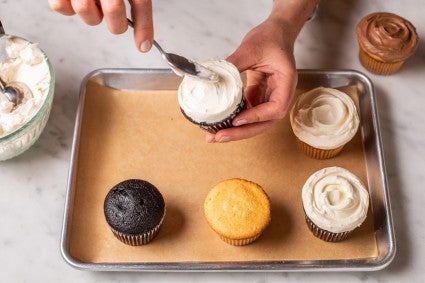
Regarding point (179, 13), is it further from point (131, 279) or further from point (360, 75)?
point (131, 279)

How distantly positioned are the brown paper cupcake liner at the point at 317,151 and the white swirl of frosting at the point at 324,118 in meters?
0.04

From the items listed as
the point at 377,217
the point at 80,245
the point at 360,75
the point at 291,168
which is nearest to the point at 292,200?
the point at 291,168

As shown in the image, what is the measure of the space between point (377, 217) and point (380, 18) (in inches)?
23.3

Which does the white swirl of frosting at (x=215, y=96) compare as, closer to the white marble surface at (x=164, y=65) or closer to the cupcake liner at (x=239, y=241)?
the cupcake liner at (x=239, y=241)

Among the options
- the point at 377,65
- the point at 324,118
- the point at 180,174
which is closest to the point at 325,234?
the point at 324,118

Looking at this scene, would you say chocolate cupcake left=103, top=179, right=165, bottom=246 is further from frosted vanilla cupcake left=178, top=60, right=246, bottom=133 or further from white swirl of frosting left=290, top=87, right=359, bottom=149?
white swirl of frosting left=290, top=87, right=359, bottom=149

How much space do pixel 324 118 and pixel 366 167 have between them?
0.61ft

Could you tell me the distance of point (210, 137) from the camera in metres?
1.73

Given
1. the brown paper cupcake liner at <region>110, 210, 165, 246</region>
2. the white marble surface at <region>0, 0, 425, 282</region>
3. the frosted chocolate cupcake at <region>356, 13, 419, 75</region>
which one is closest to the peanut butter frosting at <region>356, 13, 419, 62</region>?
the frosted chocolate cupcake at <region>356, 13, 419, 75</region>

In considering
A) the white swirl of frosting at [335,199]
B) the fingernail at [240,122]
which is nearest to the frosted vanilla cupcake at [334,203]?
the white swirl of frosting at [335,199]

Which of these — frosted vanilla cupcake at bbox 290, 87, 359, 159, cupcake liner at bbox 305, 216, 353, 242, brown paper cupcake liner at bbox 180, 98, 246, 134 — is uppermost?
brown paper cupcake liner at bbox 180, 98, 246, 134

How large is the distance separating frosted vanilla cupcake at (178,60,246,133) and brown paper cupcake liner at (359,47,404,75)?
51 cm

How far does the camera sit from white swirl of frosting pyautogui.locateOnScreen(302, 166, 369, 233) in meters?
1.70

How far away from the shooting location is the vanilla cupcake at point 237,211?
1.72 m
